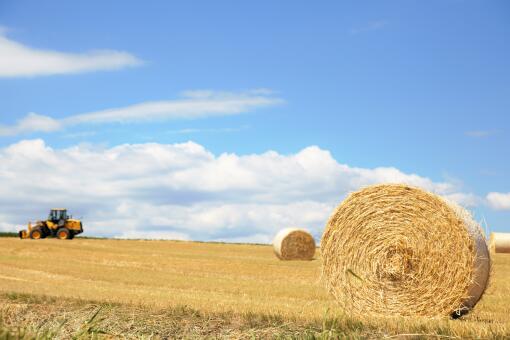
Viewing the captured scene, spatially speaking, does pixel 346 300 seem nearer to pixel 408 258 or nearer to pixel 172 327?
pixel 408 258

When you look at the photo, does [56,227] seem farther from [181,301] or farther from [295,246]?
[181,301]

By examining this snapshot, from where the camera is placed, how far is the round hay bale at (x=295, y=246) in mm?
23703

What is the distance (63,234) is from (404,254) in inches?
1215

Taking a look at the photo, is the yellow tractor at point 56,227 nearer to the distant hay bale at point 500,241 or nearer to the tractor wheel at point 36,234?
the tractor wheel at point 36,234

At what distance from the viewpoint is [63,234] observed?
1455 inches

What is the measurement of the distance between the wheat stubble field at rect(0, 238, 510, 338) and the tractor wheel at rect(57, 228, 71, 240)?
557cm

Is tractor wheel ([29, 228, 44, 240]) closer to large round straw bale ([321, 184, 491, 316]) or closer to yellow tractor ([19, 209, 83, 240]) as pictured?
yellow tractor ([19, 209, 83, 240])

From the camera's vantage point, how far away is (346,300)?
31.6 feet

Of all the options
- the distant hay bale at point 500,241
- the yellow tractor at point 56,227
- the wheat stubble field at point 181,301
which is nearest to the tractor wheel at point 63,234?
the yellow tractor at point 56,227

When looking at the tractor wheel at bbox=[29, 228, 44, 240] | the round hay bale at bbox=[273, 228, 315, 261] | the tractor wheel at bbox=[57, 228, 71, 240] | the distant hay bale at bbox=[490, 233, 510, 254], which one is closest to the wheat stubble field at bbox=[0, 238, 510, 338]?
the distant hay bale at bbox=[490, 233, 510, 254]

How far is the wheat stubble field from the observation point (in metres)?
6.11

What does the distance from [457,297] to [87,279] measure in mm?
11389

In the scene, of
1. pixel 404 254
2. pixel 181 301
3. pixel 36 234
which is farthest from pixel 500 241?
pixel 36 234

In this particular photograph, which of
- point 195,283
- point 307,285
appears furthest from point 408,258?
point 195,283
